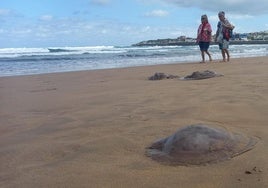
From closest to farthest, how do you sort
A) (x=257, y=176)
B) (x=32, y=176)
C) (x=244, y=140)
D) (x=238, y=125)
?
1. (x=257, y=176)
2. (x=32, y=176)
3. (x=244, y=140)
4. (x=238, y=125)

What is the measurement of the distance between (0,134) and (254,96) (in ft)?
9.64

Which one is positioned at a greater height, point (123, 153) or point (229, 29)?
point (229, 29)

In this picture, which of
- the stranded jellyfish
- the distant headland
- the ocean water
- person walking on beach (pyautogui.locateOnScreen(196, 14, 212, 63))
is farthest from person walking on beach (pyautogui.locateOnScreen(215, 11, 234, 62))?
the distant headland

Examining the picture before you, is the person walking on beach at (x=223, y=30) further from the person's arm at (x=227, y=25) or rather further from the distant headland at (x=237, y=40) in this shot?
the distant headland at (x=237, y=40)

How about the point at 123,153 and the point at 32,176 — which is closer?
the point at 32,176

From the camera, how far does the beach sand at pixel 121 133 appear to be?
2594 millimetres

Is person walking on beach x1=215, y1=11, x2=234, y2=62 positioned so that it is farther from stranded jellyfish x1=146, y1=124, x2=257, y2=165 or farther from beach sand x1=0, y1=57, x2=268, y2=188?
stranded jellyfish x1=146, y1=124, x2=257, y2=165

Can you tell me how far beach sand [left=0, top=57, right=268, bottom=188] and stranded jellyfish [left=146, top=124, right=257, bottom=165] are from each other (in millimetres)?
76

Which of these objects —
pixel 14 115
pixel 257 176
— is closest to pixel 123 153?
pixel 257 176

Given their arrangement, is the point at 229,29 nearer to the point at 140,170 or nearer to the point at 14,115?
the point at 14,115

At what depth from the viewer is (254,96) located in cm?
509

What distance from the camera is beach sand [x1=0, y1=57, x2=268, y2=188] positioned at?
2.59 meters

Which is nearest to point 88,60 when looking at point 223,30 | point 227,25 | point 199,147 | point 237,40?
point 223,30

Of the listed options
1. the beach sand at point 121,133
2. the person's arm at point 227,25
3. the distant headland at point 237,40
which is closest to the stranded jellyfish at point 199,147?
the beach sand at point 121,133
